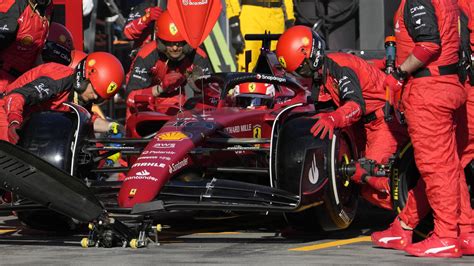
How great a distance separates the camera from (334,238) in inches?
395

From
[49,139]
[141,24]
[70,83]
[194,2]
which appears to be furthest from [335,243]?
[141,24]

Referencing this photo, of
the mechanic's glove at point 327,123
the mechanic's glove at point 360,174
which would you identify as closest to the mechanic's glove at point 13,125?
the mechanic's glove at point 327,123

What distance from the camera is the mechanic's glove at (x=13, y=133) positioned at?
9.99 m

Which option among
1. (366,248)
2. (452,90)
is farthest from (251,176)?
(452,90)

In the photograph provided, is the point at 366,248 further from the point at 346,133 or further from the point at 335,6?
the point at 335,6

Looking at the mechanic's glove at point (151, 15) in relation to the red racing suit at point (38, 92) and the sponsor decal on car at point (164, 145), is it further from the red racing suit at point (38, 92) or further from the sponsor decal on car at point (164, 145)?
the sponsor decal on car at point (164, 145)

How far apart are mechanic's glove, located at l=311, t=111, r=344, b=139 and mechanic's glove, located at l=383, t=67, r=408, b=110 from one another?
54cm

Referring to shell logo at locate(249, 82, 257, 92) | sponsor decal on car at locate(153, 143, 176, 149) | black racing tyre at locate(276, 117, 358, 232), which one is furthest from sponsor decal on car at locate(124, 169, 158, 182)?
shell logo at locate(249, 82, 257, 92)

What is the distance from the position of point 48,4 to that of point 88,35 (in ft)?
20.0

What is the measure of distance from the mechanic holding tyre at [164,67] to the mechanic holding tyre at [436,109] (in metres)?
4.30

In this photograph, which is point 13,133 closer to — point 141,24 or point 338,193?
point 338,193

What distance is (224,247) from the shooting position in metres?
9.41

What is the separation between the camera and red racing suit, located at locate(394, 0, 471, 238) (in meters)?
8.89

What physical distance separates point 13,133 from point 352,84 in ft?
8.52
